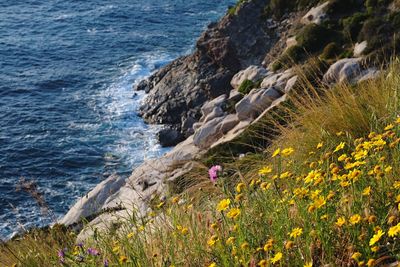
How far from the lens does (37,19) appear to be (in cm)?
3922

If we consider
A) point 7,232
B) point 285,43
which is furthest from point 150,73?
point 7,232

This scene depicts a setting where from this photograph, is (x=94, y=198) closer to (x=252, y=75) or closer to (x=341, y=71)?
(x=341, y=71)

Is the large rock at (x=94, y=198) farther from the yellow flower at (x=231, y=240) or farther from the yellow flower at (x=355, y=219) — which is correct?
the yellow flower at (x=355, y=219)

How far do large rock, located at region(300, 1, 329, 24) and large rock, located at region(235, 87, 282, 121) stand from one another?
19.5 ft

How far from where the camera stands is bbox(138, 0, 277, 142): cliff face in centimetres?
2506

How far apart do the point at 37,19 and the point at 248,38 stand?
18.2 m

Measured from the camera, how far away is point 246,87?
20406 mm

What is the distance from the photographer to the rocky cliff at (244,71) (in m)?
14.8

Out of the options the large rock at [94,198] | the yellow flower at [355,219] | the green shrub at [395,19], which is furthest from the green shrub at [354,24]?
the yellow flower at [355,219]

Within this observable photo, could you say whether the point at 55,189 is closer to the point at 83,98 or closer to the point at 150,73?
the point at 83,98

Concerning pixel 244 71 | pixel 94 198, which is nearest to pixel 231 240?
pixel 94 198

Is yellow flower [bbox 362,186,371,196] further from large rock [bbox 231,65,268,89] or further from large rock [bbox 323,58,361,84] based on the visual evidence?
large rock [bbox 231,65,268,89]

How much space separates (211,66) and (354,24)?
776 centimetres

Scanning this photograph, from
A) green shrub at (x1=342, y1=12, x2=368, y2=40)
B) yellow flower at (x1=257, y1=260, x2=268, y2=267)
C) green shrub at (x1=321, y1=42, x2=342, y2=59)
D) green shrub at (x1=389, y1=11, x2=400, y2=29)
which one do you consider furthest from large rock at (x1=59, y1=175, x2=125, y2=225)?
yellow flower at (x1=257, y1=260, x2=268, y2=267)
